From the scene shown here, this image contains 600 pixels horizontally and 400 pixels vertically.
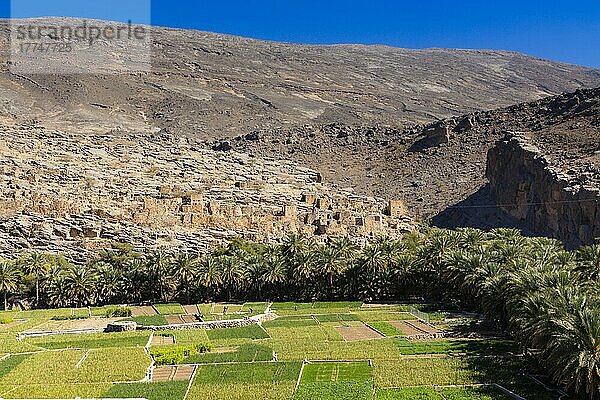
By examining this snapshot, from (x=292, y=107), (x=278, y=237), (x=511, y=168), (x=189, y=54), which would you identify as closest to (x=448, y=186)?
(x=511, y=168)

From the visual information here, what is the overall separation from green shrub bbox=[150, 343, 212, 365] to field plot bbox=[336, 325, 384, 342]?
654cm

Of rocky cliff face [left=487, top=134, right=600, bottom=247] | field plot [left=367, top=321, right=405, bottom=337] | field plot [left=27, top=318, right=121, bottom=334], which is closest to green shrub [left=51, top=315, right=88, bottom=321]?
field plot [left=27, top=318, right=121, bottom=334]

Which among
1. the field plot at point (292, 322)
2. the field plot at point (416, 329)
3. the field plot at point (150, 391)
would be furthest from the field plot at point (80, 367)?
the field plot at point (416, 329)

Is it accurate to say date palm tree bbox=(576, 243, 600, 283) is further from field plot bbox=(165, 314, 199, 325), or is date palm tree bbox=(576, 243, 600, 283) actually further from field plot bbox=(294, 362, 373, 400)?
field plot bbox=(165, 314, 199, 325)

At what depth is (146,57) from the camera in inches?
6329

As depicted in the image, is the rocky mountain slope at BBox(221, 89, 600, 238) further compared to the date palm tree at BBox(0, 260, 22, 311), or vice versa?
the rocky mountain slope at BBox(221, 89, 600, 238)

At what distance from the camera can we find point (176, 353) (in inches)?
1103

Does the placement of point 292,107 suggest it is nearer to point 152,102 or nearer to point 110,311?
point 152,102

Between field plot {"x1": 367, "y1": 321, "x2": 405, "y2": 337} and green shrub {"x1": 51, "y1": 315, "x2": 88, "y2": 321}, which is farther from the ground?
green shrub {"x1": 51, "y1": 315, "x2": 88, "y2": 321}

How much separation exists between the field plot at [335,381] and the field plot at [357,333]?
4799 millimetres

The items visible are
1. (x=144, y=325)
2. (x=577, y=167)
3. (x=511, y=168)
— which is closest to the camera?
(x=144, y=325)

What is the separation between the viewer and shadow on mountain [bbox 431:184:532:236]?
66.4 meters

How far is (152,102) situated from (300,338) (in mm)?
100355

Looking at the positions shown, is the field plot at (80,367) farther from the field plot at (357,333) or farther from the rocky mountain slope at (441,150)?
the rocky mountain slope at (441,150)
